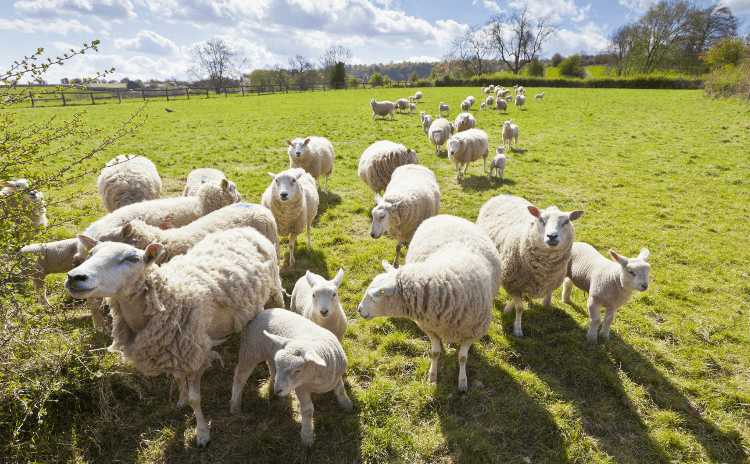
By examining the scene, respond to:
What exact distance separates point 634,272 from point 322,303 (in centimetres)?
373

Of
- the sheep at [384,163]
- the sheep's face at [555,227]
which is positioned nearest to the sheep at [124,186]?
the sheep at [384,163]

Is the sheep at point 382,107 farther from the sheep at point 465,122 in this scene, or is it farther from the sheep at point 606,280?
the sheep at point 606,280

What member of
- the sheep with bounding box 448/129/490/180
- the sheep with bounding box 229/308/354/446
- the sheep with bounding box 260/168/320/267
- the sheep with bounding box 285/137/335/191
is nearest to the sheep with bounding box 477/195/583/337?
the sheep with bounding box 229/308/354/446

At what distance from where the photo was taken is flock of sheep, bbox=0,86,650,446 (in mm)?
2990

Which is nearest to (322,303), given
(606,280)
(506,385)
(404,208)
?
(506,385)

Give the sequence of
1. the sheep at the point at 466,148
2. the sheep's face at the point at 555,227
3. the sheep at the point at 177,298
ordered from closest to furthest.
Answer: the sheep at the point at 177,298 < the sheep's face at the point at 555,227 < the sheep at the point at 466,148

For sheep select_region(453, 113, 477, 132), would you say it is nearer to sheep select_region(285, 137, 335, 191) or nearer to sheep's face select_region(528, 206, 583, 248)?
sheep select_region(285, 137, 335, 191)

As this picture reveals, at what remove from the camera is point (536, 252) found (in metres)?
4.50

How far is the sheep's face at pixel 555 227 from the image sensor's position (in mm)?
4176

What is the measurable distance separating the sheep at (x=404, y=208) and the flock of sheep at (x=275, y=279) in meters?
0.03

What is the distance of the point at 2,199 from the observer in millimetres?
2738

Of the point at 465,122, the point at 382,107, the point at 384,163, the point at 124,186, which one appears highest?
the point at 382,107

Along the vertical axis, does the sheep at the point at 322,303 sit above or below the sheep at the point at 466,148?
below

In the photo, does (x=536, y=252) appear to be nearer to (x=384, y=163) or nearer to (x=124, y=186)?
(x=384, y=163)
